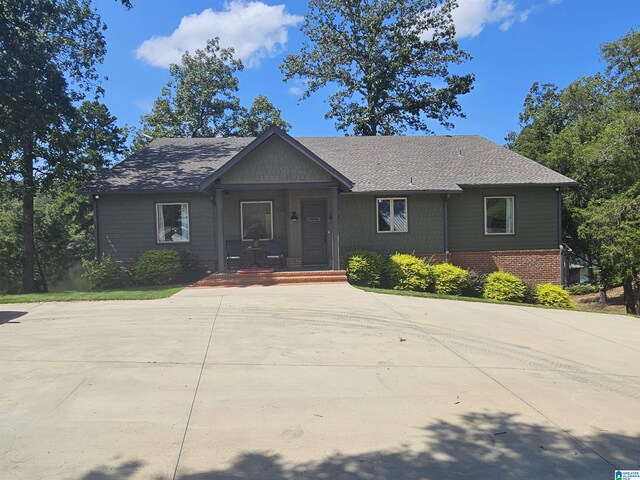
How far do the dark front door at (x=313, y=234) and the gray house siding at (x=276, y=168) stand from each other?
2108 mm

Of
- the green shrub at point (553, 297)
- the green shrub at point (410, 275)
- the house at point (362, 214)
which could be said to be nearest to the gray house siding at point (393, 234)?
the house at point (362, 214)

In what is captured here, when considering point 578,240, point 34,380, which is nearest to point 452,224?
point 578,240

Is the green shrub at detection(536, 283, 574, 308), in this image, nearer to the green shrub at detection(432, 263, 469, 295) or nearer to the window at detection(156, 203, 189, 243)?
the green shrub at detection(432, 263, 469, 295)

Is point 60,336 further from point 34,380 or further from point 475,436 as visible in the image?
point 475,436

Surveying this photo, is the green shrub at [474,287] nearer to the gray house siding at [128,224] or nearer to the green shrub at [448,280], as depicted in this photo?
the green shrub at [448,280]

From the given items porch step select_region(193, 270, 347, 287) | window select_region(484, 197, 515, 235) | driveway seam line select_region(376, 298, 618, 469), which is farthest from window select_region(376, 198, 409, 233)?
driveway seam line select_region(376, 298, 618, 469)

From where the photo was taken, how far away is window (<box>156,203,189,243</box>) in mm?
15867

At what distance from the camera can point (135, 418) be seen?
13.5 feet

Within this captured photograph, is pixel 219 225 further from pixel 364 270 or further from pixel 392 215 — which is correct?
pixel 392 215

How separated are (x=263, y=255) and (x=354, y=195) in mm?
3818

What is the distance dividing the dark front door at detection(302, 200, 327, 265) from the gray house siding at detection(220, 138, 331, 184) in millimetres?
2108

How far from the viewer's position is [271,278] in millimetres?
13531

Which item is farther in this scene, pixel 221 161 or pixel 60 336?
pixel 221 161

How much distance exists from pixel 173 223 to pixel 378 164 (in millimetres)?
7921
